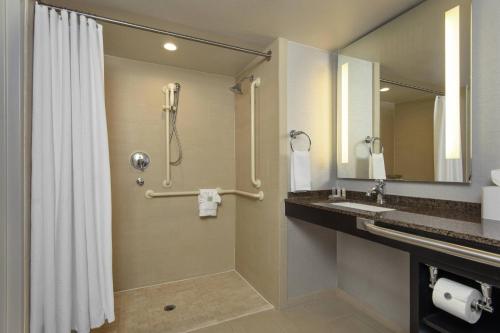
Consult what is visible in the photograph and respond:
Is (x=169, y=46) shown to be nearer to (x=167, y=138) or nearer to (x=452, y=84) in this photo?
(x=167, y=138)

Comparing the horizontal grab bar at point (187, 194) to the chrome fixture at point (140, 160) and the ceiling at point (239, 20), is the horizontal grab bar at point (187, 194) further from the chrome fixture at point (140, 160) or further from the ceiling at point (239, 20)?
the ceiling at point (239, 20)

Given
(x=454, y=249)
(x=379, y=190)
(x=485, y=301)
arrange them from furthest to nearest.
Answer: (x=379, y=190) → (x=485, y=301) → (x=454, y=249)

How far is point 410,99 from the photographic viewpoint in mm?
1730

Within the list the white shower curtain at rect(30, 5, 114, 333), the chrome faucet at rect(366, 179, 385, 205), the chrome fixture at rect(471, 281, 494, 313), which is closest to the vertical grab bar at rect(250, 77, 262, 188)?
the chrome faucet at rect(366, 179, 385, 205)

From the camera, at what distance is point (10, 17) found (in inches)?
46.9

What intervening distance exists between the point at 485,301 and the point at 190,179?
2379 millimetres

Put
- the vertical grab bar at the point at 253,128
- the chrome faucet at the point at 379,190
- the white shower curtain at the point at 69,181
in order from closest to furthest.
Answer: the white shower curtain at the point at 69,181, the chrome faucet at the point at 379,190, the vertical grab bar at the point at 253,128

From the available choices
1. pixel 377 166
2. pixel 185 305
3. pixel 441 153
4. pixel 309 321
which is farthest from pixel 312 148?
pixel 185 305

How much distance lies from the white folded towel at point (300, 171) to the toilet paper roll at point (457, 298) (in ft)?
3.64

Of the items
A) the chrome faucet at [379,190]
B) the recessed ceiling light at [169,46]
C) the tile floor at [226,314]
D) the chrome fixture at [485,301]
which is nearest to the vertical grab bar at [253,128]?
the recessed ceiling light at [169,46]

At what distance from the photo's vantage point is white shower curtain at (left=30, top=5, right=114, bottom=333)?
4.64ft

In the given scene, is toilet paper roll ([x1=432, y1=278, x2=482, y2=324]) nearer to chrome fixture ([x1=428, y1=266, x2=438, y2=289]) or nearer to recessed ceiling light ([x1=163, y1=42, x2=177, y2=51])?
chrome fixture ([x1=428, y1=266, x2=438, y2=289])

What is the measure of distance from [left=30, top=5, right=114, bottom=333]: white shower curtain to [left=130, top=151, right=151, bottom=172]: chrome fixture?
0.86 m

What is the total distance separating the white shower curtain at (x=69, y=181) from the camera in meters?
1.41
